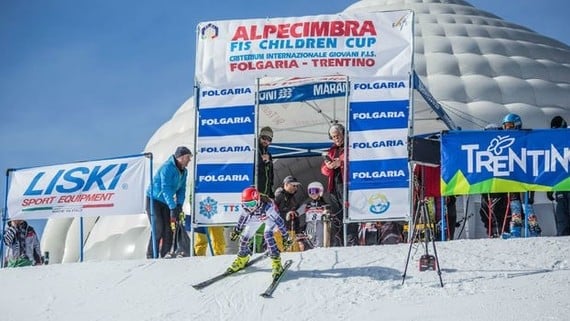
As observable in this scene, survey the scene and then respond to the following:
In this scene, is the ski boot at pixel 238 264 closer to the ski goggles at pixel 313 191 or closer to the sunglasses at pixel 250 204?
the sunglasses at pixel 250 204

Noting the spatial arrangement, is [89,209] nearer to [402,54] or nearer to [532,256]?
[402,54]

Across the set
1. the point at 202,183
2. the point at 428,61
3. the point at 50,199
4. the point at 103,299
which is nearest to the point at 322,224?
the point at 202,183

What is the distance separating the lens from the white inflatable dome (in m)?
20.4

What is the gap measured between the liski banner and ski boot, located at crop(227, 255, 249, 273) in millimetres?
3197

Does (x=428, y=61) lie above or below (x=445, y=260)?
above

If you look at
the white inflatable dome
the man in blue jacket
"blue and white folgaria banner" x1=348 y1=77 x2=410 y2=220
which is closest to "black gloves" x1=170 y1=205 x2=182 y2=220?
the man in blue jacket

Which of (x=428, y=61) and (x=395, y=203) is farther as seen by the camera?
(x=428, y=61)

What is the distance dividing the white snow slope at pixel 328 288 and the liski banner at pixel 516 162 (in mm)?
853

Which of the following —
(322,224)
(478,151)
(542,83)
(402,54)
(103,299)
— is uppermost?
(542,83)

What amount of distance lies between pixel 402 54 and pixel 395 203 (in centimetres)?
235

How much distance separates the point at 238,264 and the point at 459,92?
12.9 meters

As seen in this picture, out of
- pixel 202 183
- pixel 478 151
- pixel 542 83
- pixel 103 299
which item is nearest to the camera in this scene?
pixel 103 299

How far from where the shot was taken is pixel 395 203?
1236cm

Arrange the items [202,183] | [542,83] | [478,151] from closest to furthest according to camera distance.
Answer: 1. [478,151]
2. [202,183]
3. [542,83]
